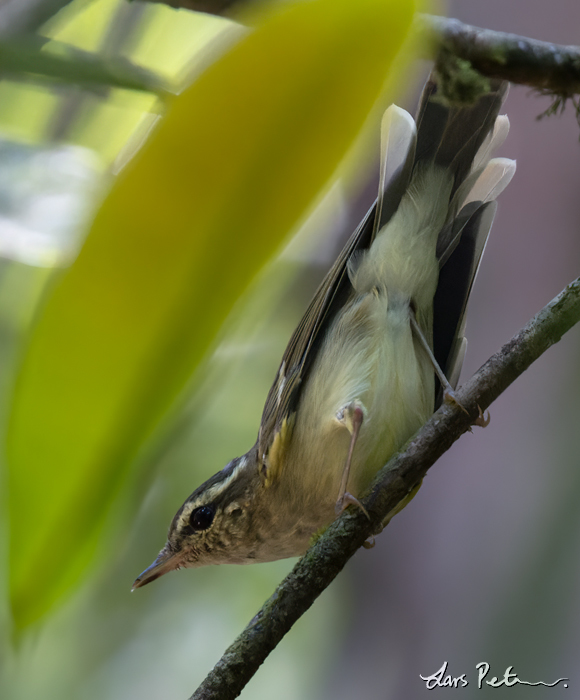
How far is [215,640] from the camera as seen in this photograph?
35.7 inches

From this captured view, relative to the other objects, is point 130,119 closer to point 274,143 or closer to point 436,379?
point 274,143

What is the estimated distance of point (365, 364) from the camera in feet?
2.93

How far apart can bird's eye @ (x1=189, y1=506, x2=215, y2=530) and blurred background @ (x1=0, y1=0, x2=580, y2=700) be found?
51 mm

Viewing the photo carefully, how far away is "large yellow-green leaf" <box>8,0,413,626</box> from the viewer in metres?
0.24

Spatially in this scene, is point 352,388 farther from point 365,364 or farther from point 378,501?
point 378,501

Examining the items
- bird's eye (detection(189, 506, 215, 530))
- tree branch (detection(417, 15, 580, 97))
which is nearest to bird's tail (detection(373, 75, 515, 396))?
tree branch (detection(417, 15, 580, 97))

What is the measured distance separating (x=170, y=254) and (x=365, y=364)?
2.14ft

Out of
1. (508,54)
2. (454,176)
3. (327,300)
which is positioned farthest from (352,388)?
(508,54)

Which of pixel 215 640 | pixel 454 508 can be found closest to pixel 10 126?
pixel 215 640

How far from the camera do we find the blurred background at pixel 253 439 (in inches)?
15.2

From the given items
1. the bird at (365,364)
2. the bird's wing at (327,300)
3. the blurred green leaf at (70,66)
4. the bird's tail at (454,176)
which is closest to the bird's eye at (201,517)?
the bird at (365,364)

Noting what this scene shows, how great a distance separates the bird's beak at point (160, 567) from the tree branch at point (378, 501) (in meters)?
0.32

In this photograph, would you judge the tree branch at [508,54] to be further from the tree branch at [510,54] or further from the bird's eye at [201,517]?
the bird's eye at [201,517]

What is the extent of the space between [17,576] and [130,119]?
298 mm
